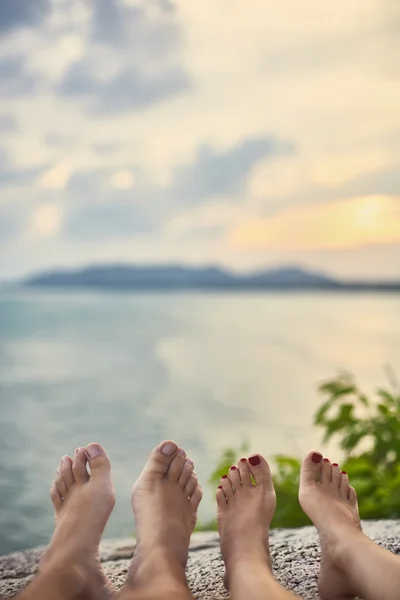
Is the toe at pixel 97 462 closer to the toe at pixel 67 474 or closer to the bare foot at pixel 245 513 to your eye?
the toe at pixel 67 474

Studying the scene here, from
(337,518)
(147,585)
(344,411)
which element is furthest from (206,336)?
(147,585)

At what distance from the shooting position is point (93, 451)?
1040mm

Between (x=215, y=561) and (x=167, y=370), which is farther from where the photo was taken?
(x=167, y=370)

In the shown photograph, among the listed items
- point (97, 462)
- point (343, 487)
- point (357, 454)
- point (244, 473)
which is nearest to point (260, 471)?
point (244, 473)

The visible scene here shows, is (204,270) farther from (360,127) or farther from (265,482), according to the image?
(265,482)

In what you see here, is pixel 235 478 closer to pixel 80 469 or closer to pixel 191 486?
pixel 191 486

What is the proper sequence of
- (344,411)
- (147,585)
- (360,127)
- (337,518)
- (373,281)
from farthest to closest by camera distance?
A: (373,281), (360,127), (344,411), (337,518), (147,585)

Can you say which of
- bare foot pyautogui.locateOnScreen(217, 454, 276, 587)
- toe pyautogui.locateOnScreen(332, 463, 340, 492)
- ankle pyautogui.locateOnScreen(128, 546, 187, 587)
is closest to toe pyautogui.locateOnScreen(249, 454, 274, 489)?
bare foot pyautogui.locateOnScreen(217, 454, 276, 587)

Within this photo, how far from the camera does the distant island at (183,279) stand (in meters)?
1.96

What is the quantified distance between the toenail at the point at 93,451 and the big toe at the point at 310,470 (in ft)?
1.06

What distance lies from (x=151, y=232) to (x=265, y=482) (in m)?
1.05

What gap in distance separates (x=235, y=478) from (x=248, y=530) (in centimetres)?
13

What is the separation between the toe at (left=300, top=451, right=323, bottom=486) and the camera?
1042mm

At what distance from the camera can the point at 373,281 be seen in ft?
6.25
